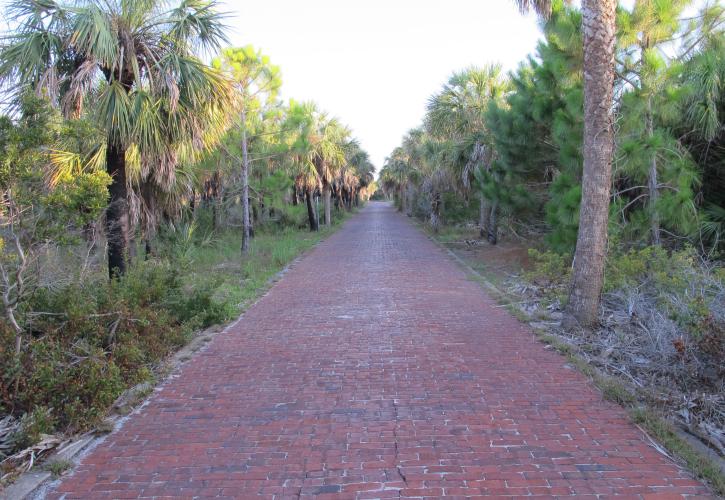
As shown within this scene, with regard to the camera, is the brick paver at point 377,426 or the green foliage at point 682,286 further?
the green foliage at point 682,286

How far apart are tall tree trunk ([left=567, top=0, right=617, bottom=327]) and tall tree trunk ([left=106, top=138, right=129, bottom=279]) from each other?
6.93 meters

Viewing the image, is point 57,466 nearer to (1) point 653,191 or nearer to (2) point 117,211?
(2) point 117,211

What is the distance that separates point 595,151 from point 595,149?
0.03 meters

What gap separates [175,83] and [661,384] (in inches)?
309

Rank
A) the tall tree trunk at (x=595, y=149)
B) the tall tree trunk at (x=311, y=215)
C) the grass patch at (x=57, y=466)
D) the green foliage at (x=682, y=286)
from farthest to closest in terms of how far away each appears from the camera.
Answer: the tall tree trunk at (x=311, y=215) → the tall tree trunk at (x=595, y=149) → the green foliage at (x=682, y=286) → the grass patch at (x=57, y=466)

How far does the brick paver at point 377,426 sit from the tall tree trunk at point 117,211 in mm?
2321

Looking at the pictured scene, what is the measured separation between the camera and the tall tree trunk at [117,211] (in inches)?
351

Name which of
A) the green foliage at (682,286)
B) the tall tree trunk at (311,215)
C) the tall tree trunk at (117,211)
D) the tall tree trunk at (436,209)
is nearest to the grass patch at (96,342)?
the tall tree trunk at (117,211)

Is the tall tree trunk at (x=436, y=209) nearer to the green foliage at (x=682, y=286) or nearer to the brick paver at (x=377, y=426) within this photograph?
the green foliage at (x=682, y=286)

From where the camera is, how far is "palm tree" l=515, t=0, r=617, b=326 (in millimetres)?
7547

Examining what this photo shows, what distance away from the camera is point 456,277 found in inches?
551

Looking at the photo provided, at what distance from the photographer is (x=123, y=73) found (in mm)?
8992

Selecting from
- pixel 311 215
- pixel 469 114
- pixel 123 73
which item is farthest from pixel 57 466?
pixel 311 215

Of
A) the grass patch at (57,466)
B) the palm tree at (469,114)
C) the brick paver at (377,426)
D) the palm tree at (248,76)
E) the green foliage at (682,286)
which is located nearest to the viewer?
the brick paver at (377,426)
